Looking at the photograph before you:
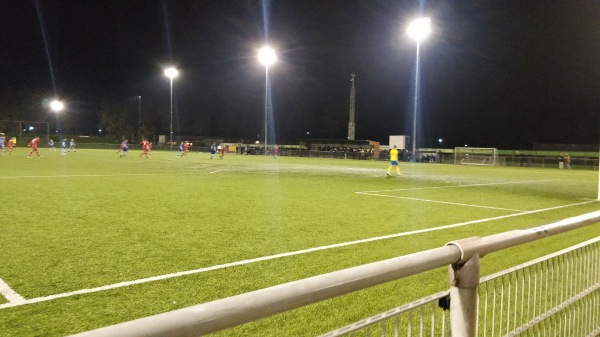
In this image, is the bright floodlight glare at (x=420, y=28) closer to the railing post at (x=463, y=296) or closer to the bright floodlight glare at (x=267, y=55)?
the bright floodlight glare at (x=267, y=55)

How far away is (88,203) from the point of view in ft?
39.8

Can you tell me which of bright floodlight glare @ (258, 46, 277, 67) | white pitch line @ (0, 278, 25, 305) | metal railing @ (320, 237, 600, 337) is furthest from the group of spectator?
metal railing @ (320, 237, 600, 337)

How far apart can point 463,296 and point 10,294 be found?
15.2 feet

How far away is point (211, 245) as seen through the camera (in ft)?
24.5

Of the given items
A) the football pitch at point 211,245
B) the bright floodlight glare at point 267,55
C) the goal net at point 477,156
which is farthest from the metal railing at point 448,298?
the goal net at point 477,156

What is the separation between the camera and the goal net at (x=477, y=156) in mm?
51250

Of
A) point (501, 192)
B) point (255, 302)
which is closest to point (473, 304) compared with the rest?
point (255, 302)

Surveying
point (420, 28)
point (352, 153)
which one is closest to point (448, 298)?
point (420, 28)

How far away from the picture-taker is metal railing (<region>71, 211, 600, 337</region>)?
1.32 meters

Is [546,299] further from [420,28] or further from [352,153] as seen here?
[352,153]

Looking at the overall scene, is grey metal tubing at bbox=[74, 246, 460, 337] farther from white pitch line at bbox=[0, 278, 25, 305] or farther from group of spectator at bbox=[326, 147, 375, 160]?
group of spectator at bbox=[326, 147, 375, 160]

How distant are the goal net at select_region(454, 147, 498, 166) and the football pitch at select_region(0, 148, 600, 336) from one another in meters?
37.8

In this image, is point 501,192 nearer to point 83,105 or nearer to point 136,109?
point 136,109

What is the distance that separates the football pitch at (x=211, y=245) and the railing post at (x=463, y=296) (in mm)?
2058
